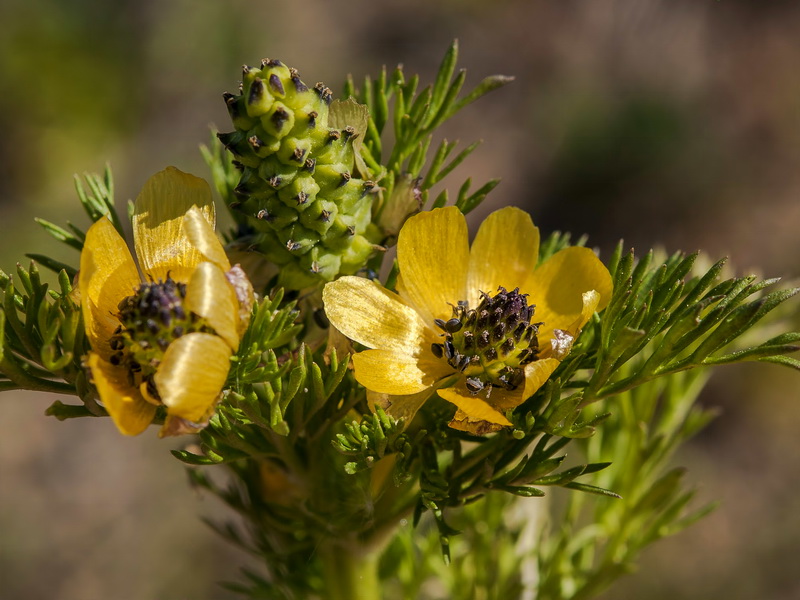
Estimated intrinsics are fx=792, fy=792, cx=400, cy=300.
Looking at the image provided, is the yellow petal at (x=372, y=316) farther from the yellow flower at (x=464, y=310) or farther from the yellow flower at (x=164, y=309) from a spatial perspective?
the yellow flower at (x=164, y=309)

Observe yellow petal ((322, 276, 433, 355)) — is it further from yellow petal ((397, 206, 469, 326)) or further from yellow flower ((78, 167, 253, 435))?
yellow flower ((78, 167, 253, 435))

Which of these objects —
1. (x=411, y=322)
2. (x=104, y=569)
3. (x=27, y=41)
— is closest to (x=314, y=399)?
(x=411, y=322)

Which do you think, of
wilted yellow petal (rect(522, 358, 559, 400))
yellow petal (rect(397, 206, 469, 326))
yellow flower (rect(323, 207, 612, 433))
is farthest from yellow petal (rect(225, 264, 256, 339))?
wilted yellow petal (rect(522, 358, 559, 400))

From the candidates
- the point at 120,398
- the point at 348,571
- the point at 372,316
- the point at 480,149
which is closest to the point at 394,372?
the point at 372,316

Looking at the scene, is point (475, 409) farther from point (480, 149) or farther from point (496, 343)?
point (480, 149)

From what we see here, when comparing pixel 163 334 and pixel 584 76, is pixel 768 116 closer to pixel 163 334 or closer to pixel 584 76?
pixel 584 76

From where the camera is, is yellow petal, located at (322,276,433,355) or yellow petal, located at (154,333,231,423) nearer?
yellow petal, located at (154,333,231,423)
